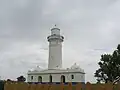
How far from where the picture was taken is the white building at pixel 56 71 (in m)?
45.2

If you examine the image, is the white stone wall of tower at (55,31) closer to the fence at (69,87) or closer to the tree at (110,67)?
the tree at (110,67)

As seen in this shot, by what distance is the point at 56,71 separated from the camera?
1797 inches

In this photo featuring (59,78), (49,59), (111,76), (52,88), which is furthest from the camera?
(49,59)

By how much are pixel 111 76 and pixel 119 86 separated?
17.8m

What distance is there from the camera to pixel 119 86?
9461 millimetres

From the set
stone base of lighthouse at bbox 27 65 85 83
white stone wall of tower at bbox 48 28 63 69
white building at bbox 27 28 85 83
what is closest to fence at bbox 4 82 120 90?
stone base of lighthouse at bbox 27 65 85 83

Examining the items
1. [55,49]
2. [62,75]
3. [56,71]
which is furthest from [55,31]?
[62,75]

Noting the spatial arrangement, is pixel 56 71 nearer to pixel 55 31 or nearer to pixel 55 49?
pixel 55 49

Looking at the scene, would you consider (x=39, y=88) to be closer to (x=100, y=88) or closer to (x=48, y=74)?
(x=100, y=88)

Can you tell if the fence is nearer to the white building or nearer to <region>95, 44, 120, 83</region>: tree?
<region>95, 44, 120, 83</region>: tree

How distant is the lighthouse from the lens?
47.5m

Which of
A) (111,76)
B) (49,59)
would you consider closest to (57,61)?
(49,59)

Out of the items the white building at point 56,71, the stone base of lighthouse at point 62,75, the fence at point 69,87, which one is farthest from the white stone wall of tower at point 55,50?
the fence at point 69,87

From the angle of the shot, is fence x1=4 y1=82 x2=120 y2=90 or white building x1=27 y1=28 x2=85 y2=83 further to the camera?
white building x1=27 y1=28 x2=85 y2=83
